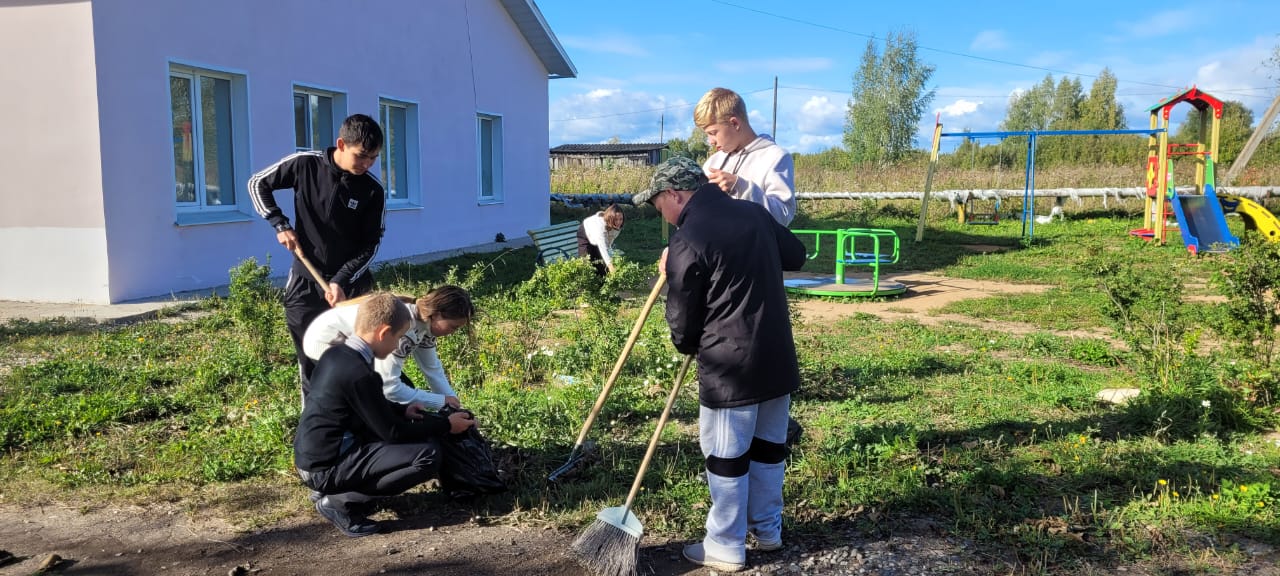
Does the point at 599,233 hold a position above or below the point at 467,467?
above

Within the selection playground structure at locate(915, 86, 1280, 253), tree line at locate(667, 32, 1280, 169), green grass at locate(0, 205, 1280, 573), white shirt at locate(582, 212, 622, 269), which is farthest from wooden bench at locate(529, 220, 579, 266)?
tree line at locate(667, 32, 1280, 169)

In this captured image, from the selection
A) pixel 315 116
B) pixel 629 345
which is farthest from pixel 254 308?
pixel 315 116

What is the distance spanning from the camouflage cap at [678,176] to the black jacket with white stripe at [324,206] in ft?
5.50

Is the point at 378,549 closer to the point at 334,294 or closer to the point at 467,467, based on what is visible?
the point at 467,467

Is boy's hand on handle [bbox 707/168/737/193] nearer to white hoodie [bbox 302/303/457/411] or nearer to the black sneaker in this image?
white hoodie [bbox 302/303/457/411]

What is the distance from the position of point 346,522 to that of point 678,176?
194 cm

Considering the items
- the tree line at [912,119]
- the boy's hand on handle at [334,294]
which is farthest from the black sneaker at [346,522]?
the tree line at [912,119]

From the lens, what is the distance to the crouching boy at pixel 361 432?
3400 mm

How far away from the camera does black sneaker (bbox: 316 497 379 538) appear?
11.8 feet

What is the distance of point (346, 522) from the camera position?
3.60 m

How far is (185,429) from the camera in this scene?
16.2 ft

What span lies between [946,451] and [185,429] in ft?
13.3

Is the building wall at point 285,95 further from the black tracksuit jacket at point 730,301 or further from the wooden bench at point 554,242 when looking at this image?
the black tracksuit jacket at point 730,301

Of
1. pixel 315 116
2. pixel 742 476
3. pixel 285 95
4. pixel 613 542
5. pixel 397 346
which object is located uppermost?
pixel 285 95
